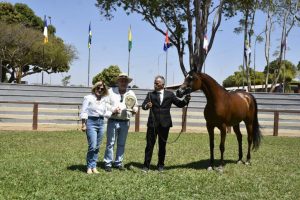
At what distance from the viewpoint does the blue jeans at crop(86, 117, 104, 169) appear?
7.08 m

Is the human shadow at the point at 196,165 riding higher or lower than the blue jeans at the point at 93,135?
lower

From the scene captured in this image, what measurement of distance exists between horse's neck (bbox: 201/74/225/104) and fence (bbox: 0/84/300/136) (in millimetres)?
9854

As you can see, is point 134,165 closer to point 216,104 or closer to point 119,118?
point 119,118

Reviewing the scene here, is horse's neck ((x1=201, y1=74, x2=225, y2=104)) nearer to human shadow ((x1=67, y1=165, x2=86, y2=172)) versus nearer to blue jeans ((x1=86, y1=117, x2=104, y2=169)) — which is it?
blue jeans ((x1=86, y1=117, x2=104, y2=169))

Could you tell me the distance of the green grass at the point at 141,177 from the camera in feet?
19.0

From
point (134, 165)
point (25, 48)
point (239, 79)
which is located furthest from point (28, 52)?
point (239, 79)

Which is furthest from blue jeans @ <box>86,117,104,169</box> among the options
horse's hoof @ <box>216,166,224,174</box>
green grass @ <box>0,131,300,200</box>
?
horse's hoof @ <box>216,166,224,174</box>

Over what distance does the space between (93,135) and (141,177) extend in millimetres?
1058

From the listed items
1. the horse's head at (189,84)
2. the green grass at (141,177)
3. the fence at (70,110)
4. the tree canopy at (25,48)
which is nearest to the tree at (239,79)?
the tree canopy at (25,48)

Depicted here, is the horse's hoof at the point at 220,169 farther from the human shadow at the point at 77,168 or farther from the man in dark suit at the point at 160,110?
the human shadow at the point at 77,168

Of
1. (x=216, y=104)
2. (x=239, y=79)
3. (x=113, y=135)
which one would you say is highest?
(x=239, y=79)

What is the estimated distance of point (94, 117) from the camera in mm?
7105

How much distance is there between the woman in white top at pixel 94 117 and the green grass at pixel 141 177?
0.38 meters

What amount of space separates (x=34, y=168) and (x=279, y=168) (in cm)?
473
